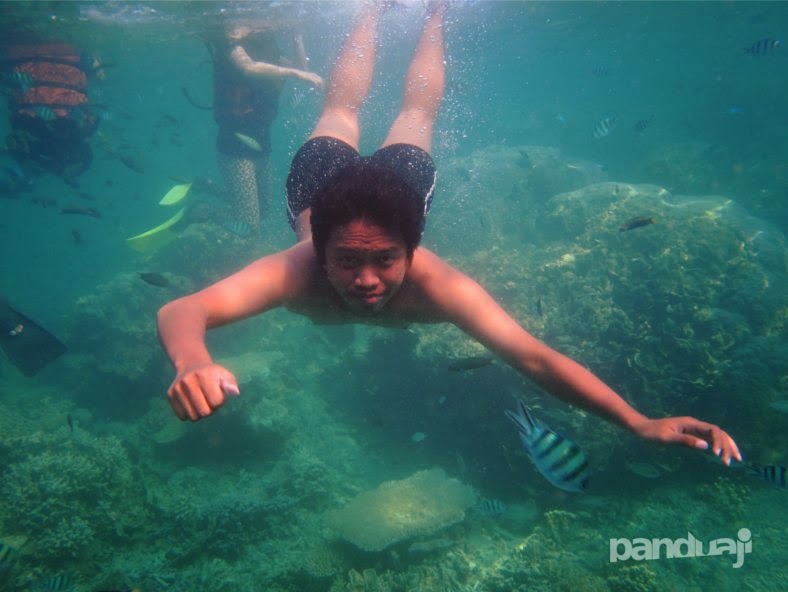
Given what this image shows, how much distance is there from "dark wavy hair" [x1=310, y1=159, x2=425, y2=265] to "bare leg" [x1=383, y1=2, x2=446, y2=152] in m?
3.16

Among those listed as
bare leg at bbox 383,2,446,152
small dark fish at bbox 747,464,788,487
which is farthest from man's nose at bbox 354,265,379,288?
small dark fish at bbox 747,464,788,487

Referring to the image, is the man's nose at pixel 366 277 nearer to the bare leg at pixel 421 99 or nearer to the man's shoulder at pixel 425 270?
the man's shoulder at pixel 425 270

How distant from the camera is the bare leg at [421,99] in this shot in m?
6.26

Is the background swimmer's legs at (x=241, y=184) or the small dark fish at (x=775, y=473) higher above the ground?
the small dark fish at (x=775, y=473)

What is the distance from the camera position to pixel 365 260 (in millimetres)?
2898

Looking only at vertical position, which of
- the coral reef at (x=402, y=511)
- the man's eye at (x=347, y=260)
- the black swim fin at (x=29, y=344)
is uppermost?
the man's eye at (x=347, y=260)

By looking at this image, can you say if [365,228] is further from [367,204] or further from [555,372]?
[555,372]

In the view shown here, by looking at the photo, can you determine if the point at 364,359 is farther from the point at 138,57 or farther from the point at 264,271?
the point at 138,57

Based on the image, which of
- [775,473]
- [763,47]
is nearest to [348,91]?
[775,473]

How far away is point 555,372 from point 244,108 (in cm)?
1128

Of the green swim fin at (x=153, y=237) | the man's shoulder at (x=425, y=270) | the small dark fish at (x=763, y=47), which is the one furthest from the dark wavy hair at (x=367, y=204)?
the small dark fish at (x=763, y=47)

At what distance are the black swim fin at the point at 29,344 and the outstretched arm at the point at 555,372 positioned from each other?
10.3 m

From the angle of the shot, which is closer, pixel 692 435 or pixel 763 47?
pixel 692 435

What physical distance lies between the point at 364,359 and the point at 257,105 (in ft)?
24.4
